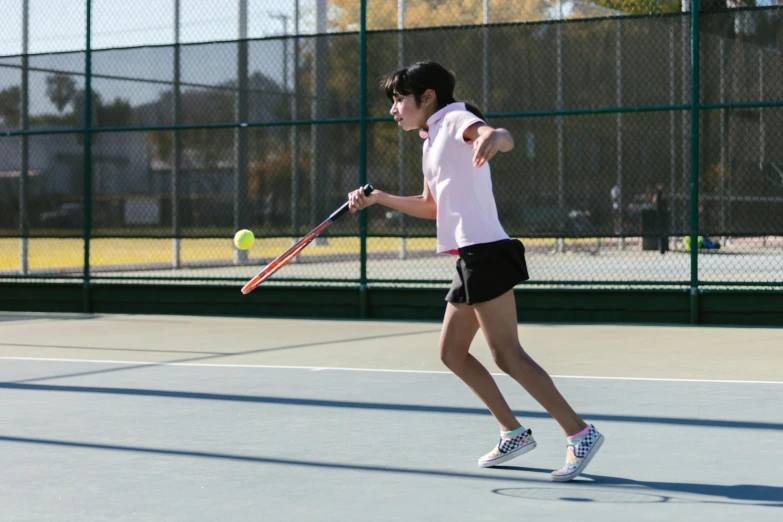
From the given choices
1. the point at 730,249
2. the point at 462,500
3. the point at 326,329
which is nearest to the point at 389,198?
the point at 462,500

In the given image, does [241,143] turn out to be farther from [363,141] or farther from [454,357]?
[454,357]

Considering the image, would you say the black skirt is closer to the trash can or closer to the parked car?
the trash can

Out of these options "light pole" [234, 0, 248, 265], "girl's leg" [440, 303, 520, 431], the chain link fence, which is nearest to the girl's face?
Result: "girl's leg" [440, 303, 520, 431]

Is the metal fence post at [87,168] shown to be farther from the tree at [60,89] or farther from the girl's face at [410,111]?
the girl's face at [410,111]

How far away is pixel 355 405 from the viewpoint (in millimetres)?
6387

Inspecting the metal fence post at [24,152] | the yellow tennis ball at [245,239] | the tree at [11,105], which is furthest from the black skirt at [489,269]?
the tree at [11,105]

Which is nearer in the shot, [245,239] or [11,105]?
[245,239]

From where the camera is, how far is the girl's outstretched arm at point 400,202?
4656 mm

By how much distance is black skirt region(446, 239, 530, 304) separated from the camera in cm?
450

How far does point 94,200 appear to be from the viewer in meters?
12.9

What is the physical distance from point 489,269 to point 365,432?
55.1 inches

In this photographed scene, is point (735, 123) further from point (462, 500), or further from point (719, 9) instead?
point (462, 500)

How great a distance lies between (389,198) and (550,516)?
141 centimetres

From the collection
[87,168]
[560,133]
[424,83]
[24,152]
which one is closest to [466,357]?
[424,83]
